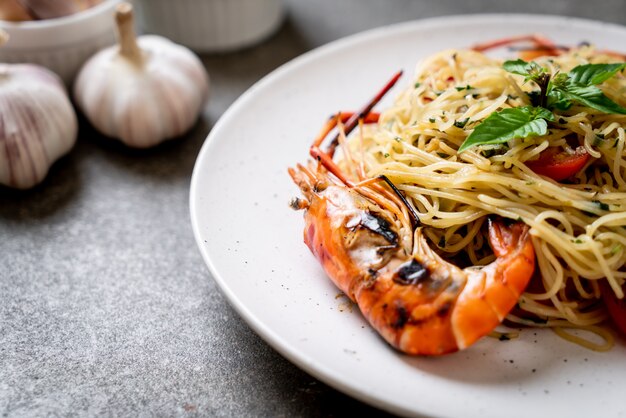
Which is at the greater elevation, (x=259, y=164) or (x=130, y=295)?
(x=259, y=164)

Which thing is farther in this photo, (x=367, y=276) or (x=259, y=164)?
(x=259, y=164)

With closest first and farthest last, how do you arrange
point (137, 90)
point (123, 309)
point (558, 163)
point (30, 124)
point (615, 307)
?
point (615, 307) → point (558, 163) → point (123, 309) → point (30, 124) → point (137, 90)

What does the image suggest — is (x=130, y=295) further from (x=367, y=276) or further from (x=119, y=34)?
(x=119, y=34)

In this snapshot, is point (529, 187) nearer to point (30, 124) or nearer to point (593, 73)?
point (593, 73)

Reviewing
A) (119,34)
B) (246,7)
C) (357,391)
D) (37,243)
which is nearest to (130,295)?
(37,243)

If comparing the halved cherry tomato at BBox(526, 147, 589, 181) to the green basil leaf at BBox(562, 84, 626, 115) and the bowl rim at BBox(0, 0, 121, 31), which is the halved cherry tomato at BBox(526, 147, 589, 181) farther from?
the bowl rim at BBox(0, 0, 121, 31)

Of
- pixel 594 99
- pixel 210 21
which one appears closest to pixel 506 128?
pixel 594 99

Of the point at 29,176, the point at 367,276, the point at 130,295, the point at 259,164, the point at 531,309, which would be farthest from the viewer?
the point at 29,176
